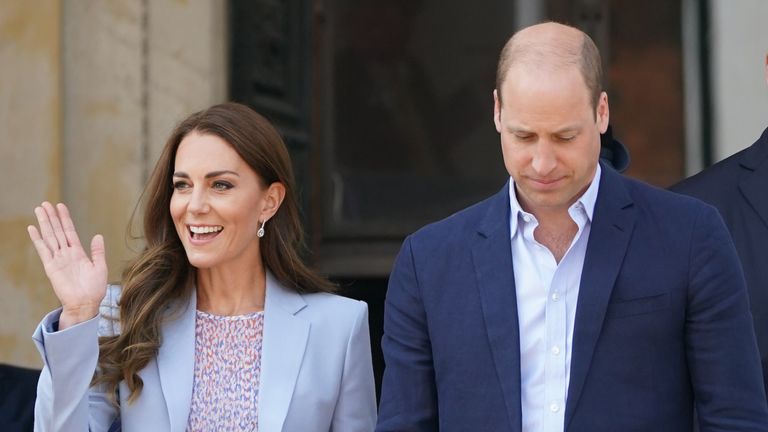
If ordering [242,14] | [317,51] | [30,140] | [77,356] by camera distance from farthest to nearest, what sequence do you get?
[317,51]
[242,14]
[30,140]
[77,356]

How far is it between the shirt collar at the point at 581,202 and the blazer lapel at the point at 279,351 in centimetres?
90

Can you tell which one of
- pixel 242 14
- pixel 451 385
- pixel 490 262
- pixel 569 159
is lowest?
pixel 451 385

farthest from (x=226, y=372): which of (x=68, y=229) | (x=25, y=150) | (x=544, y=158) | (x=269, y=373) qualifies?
(x=25, y=150)

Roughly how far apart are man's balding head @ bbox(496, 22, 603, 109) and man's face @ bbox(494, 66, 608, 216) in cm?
2

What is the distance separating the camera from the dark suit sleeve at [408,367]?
11.8ft

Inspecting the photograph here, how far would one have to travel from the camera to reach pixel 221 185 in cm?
427

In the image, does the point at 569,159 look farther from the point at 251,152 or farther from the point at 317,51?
the point at 317,51

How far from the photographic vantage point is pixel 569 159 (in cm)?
334

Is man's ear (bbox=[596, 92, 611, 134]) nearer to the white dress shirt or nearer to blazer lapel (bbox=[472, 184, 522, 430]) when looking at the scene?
the white dress shirt

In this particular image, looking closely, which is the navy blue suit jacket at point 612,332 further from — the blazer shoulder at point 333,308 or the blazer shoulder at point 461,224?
the blazer shoulder at point 333,308

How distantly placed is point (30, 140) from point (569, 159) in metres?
3.70

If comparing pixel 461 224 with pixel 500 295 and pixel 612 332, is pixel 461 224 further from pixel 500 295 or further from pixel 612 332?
pixel 612 332

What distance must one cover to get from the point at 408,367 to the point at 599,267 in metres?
0.50

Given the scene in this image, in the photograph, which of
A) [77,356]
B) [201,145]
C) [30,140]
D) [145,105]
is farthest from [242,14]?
[77,356]
